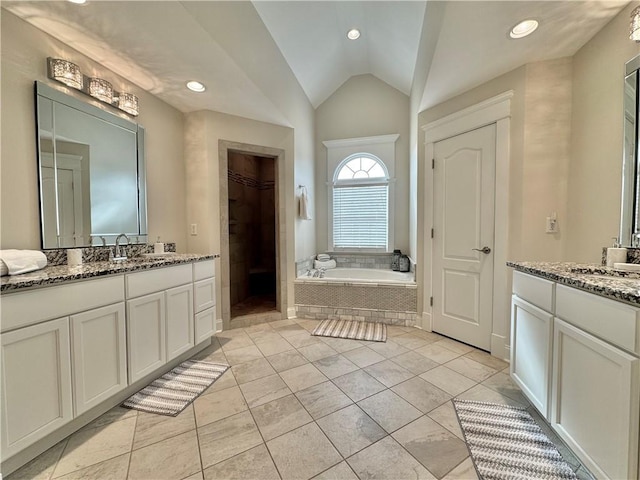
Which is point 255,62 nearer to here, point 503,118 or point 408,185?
→ point 503,118

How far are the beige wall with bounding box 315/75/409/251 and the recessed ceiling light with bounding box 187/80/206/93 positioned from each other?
7.10ft

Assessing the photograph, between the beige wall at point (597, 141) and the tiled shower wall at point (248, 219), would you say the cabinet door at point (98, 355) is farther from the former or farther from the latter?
the beige wall at point (597, 141)

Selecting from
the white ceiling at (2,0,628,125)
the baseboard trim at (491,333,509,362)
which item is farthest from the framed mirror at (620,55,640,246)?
the baseboard trim at (491,333,509,362)

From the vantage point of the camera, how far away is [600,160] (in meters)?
1.74

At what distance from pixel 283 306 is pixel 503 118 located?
2.96 m

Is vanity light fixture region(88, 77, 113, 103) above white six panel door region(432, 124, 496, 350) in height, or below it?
above

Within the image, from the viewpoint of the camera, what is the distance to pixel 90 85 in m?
1.89

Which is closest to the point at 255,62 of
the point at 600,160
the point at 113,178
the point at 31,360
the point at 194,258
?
the point at 113,178

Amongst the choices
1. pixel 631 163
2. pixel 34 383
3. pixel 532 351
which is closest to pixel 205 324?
pixel 34 383

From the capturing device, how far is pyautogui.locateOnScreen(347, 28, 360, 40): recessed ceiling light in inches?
119

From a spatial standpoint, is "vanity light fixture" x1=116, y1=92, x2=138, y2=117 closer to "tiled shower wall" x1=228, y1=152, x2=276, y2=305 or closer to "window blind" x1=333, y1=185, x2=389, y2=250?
"tiled shower wall" x1=228, y1=152, x2=276, y2=305

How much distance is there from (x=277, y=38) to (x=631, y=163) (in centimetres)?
297

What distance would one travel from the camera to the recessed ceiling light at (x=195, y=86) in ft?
7.39

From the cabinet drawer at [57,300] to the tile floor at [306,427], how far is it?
71cm
